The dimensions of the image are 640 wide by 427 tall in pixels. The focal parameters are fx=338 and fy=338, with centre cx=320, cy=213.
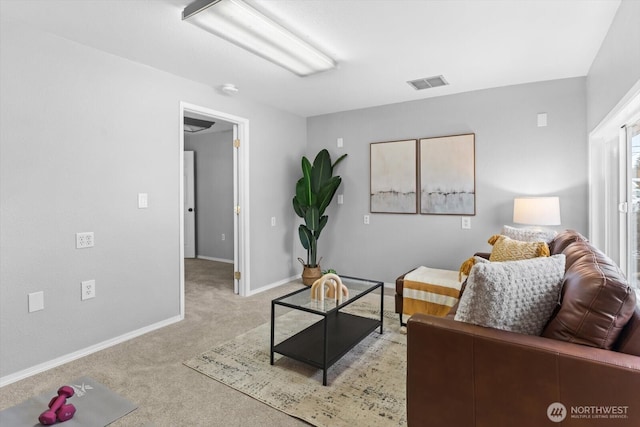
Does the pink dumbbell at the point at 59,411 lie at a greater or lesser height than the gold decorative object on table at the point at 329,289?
lesser

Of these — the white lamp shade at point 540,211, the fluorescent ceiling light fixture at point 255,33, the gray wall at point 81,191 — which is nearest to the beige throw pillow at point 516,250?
the white lamp shade at point 540,211

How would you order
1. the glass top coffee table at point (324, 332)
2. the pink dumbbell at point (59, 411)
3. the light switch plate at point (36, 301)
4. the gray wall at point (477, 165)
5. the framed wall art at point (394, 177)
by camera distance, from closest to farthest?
the pink dumbbell at point (59, 411) → the glass top coffee table at point (324, 332) → the light switch plate at point (36, 301) → the gray wall at point (477, 165) → the framed wall art at point (394, 177)

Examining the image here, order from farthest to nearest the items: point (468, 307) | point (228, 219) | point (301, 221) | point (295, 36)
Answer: point (228, 219)
point (301, 221)
point (295, 36)
point (468, 307)

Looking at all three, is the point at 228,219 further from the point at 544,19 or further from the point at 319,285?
the point at 544,19

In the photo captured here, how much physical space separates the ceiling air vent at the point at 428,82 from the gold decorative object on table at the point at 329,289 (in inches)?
87.2

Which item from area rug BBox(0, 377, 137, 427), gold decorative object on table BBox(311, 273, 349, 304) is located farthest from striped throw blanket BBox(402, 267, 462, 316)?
area rug BBox(0, 377, 137, 427)

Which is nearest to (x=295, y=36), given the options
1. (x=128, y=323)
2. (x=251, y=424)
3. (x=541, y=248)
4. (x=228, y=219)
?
(x=541, y=248)

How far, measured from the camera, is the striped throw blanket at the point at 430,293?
A: 280cm

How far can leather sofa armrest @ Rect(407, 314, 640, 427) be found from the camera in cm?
112

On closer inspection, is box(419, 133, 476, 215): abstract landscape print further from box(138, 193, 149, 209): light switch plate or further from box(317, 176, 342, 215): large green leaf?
box(138, 193, 149, 209): light switch plate

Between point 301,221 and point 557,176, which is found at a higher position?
point 557,176

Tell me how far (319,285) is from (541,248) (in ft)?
5.13

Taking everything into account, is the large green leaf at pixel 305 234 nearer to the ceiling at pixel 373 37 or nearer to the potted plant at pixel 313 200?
the potted plant at pixel 313 200

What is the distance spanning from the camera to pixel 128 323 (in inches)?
114
